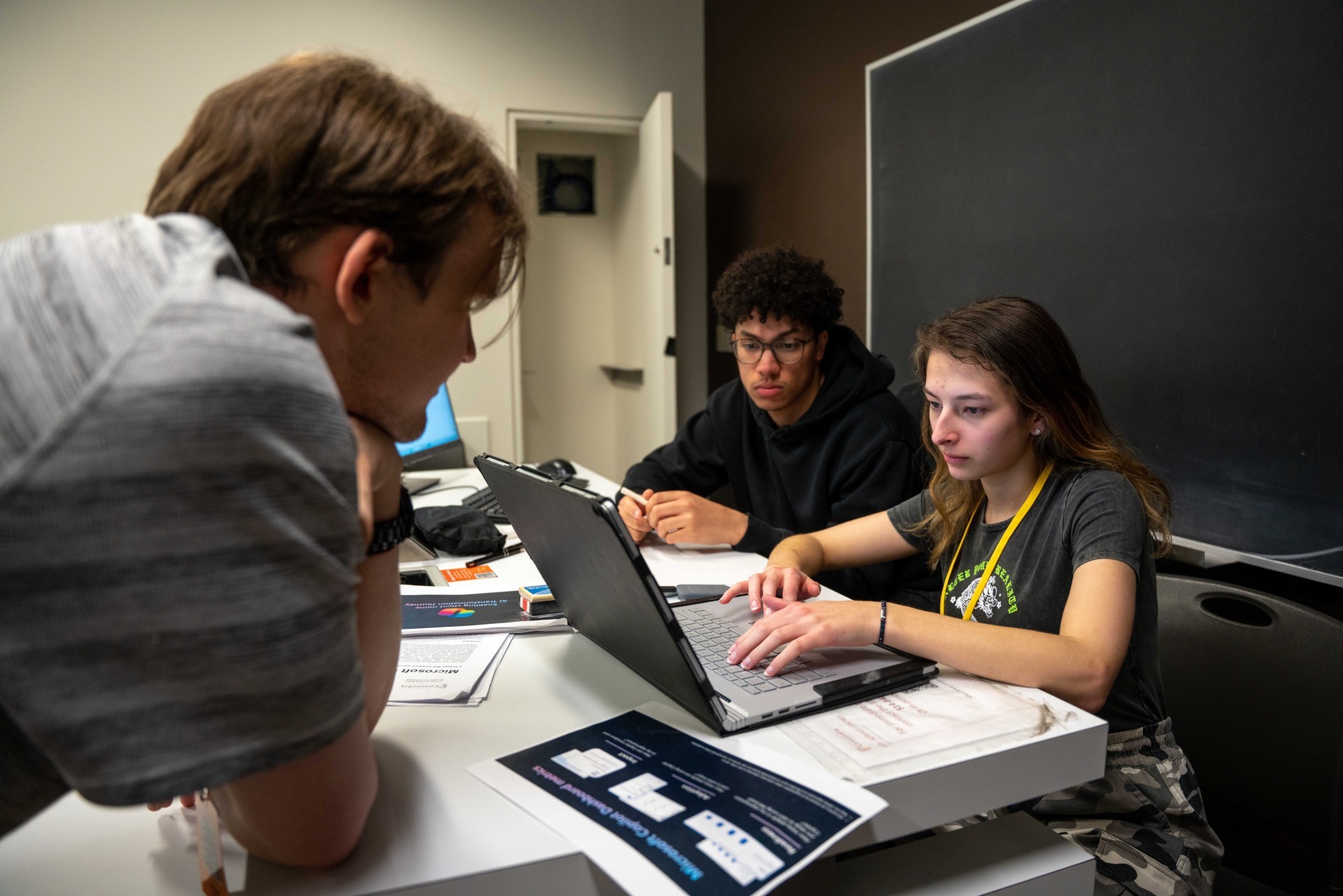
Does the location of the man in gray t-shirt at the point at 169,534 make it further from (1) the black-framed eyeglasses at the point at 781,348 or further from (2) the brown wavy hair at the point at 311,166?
(1) the black-framed eyeglasses at the point at 781,348

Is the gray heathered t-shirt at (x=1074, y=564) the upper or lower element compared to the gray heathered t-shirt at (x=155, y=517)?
lower

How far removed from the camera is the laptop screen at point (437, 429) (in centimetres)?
232

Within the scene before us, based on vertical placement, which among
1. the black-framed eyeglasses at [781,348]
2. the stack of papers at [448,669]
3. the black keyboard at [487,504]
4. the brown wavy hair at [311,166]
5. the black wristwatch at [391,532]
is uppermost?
the brown wavy hair at [311,166]

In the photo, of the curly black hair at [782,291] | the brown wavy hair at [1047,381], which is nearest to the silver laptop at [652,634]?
the brown wavy hair at [1047,381]

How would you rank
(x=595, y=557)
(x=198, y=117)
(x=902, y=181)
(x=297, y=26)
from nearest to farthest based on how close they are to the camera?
(x=198, y=117) → (x=595, y=557) → (x=902, y=181) → (x=297, y=26)

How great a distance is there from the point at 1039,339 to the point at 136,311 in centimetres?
111

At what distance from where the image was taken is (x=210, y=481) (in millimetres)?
420

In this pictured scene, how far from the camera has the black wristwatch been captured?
0.75 metres

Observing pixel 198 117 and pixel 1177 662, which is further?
pixel 1177 662

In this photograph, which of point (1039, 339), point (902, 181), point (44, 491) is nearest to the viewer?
point (44, 491)

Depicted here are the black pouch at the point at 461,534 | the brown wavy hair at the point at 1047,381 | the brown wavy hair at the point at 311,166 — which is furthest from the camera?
the black pouch at the point at 461,534

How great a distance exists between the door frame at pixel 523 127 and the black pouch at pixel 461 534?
2341 mm

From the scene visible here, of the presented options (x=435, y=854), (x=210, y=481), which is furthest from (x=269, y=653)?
(x=435, y=854)

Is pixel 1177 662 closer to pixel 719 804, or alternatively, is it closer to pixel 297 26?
pixel 719 804
